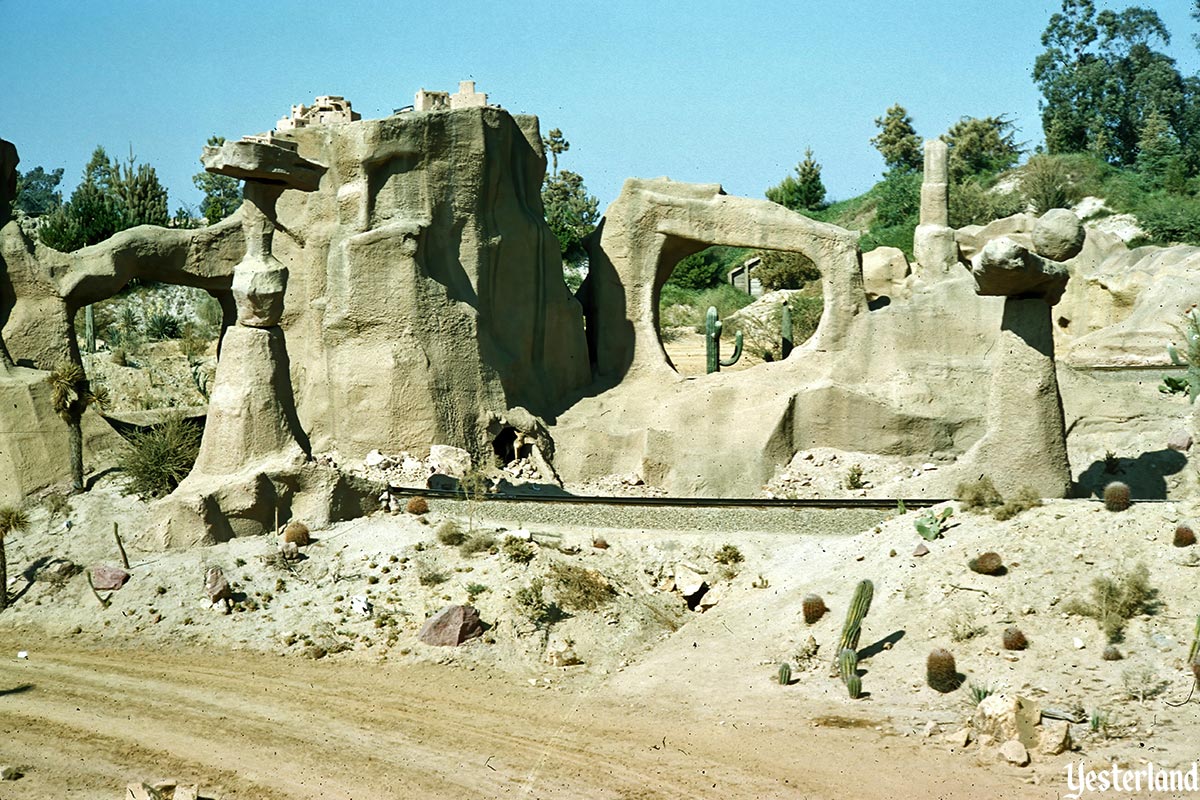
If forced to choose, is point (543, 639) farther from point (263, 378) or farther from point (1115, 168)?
point (1115, 168)

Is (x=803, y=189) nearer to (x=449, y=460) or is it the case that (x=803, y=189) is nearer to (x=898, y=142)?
(x=898, y=142)

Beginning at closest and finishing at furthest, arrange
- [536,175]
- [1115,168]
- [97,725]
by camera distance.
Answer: [97,725], [536,175], [1115,168]

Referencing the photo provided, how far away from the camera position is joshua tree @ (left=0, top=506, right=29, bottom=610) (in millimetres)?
16656

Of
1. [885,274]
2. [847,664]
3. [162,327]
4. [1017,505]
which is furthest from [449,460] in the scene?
[885,274]

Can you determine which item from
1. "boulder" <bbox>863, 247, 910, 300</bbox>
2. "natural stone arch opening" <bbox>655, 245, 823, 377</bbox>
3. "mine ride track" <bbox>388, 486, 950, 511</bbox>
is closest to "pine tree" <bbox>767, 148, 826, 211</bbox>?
"natural stone arch opening" <bbox>655, 245, 823, 377</bbox>

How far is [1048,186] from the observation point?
45.3 m

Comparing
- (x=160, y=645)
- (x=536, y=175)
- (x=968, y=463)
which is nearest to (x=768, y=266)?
(x=536, y=175)

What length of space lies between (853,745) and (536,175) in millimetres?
14515

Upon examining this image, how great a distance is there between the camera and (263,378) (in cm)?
1780

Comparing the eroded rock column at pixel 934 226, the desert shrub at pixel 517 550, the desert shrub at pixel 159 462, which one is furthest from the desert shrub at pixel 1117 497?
the eroded rock column at pixel 934 226

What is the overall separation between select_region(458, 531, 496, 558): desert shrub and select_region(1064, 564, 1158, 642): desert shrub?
19.9 feet

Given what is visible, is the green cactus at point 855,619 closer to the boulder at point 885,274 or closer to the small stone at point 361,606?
the small stone at point 361,606

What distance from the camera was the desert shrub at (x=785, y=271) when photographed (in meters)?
45.3

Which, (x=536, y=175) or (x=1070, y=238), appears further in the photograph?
(x=536, y=175)
